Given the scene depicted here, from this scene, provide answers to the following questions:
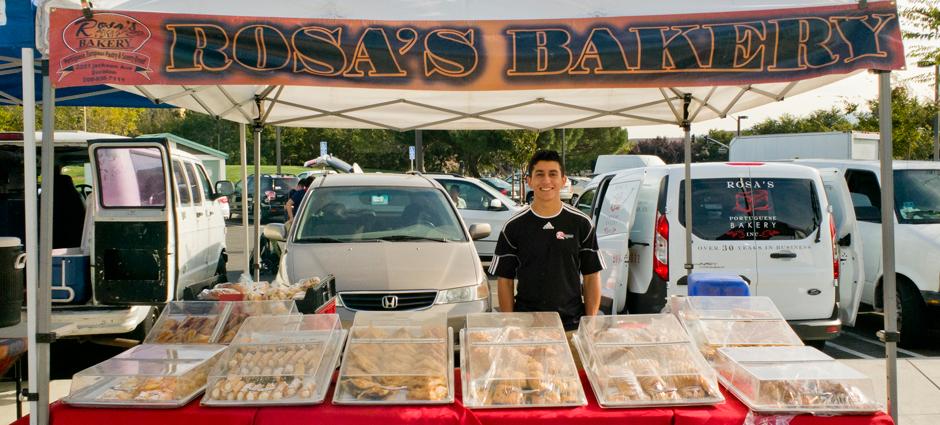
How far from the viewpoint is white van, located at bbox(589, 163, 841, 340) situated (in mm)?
6414

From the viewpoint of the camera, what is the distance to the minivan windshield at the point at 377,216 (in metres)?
6.69

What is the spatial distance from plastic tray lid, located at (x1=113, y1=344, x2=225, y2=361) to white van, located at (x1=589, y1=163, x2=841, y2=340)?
14.2ft

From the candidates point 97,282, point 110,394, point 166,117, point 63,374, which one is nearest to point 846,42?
point 110,394

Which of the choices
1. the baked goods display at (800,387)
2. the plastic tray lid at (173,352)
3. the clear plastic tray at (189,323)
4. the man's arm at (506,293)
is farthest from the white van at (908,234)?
the plastic tray lid at (173,352)

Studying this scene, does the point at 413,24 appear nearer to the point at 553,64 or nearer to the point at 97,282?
the point at 553,64

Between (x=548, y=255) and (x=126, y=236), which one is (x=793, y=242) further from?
(x=126, y=236)

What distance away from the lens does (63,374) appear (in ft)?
22.4

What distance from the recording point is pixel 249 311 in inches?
150

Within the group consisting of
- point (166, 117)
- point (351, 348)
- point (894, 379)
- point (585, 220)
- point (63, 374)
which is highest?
point (166, 117)

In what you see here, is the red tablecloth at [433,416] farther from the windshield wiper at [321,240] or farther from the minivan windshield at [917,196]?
the minivan windshield at [917,196]

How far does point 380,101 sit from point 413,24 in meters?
2.92

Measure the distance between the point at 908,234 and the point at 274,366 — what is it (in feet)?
23.6

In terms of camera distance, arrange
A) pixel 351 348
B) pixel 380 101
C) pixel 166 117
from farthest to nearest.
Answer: pixel 166 117, pixel 380 101, pixel 351 348

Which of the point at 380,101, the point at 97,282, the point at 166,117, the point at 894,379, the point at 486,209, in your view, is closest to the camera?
the point at 894,379
